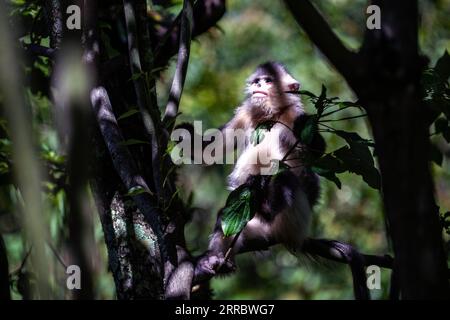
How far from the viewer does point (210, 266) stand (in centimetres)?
335

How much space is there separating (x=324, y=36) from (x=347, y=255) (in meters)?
2.05

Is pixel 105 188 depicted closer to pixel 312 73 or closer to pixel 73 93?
pixel 73 93

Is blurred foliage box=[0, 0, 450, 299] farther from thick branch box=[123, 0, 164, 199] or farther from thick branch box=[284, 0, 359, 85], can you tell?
thick branch box=[284, 0, 359, 85]

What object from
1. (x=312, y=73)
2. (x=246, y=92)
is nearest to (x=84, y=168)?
(x=246, y=92)

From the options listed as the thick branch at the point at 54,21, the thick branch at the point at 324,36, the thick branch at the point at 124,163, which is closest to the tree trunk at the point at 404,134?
the thick branch at the point at 324,36

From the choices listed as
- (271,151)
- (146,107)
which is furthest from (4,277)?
(271,151)

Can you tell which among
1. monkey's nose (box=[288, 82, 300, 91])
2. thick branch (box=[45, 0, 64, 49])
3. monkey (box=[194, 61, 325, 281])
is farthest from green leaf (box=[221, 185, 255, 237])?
monkey's nose (box=[288, 82, 300, 91])

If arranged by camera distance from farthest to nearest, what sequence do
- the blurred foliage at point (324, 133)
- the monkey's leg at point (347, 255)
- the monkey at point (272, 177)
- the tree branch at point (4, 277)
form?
the blurred foliage at point (324, 133) → the monkey at point (272, 177) → the monkey's leg at point (347, 255) → the tree branch at point (4, 277)

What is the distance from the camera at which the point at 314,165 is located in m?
2.52

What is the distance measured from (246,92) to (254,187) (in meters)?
2.16

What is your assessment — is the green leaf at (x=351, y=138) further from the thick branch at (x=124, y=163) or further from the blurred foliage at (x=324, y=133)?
the blurred foliage at (x=324, y=133)

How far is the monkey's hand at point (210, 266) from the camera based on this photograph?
128 inches
